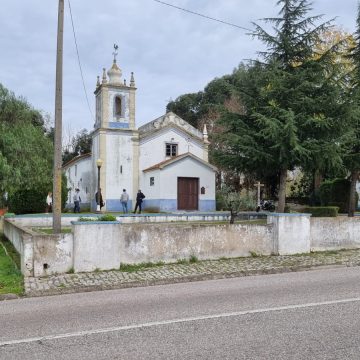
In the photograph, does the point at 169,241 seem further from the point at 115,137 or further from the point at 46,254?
the point at 115,137

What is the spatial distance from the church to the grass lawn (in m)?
18.8

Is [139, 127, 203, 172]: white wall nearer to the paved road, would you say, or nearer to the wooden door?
the wooden door

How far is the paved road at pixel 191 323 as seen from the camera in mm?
4984

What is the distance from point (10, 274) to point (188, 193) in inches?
940

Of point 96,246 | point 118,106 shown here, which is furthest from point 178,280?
point 118,106

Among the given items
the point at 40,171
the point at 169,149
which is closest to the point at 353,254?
the point at 40,171

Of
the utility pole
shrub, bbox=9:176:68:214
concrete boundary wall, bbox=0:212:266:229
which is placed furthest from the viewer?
shrub, bbox=9:176:68:214

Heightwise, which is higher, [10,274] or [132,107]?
A: [132,107]

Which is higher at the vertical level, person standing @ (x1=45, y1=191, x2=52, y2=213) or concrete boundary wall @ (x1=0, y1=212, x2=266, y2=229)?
person standing @ (x1=45, y1=191, x2=52, y2=213)

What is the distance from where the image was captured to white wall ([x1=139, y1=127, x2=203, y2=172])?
3466cm

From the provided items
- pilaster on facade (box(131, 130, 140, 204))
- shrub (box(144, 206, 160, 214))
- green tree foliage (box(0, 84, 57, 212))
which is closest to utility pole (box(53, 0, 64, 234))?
green tree foliage (box(0, 84, 57, 212))

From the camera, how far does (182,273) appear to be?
34.8 feet

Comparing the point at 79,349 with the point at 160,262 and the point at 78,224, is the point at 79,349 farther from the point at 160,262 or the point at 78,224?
the point at 160,262

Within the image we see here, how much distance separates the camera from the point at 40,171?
64.2 ft
